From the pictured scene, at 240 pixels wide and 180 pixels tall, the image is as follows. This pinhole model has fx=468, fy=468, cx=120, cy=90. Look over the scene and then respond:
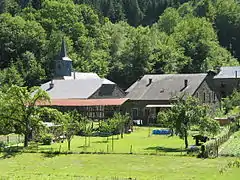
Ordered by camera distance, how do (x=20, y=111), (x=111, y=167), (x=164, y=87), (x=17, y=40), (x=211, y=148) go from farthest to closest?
(x=17, y=40)
(x=164, y=87)
(x=20, y=111)
(x=211, y=148)
(x=111, y=167)

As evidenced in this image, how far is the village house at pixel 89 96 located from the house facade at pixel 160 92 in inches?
100.0

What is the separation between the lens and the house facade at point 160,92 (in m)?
62.4

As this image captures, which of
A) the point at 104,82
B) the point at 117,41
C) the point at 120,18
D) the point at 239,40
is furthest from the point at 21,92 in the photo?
the point at 120,18

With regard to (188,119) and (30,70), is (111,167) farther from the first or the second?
(30,70)

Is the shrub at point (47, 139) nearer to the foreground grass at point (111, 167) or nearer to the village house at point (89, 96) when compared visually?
the foreground grass at point (111, 167)

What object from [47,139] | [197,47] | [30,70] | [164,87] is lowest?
[47,139]

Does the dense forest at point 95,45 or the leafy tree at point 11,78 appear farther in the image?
the dense forest at point 95,45

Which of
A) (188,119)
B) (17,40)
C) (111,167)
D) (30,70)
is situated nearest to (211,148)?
(188,119)

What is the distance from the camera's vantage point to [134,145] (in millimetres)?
40000

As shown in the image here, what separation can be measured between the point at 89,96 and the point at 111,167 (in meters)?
33.7

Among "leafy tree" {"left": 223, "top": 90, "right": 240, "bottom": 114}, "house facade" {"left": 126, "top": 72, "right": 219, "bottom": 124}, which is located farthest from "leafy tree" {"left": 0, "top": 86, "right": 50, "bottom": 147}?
"leafy tree" {"left": 223, "top": 90, "right": 240, "bottom": 114}

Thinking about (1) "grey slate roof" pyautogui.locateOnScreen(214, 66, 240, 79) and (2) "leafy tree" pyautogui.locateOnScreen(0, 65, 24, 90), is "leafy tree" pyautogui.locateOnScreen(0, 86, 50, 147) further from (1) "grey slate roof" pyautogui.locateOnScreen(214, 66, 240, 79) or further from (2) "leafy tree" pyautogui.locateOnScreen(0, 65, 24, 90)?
(1) "grey slate roof" pyautogui.locateOnScreen(214, 66, 240, 79)

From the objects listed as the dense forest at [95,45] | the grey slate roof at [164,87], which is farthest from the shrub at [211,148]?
the dense forest at [95,45]

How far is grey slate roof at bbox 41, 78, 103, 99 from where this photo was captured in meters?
63.6
